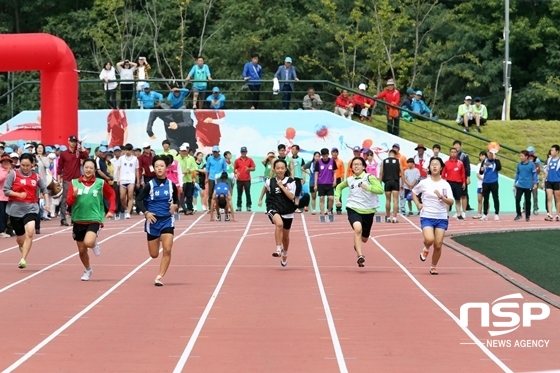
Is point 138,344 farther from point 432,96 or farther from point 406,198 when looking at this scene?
point 432,96

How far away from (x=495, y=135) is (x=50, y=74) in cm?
1411

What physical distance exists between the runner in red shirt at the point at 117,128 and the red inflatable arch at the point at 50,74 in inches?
139

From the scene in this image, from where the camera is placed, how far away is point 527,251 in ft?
70.5

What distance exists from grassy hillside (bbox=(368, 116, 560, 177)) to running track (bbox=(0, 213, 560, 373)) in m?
13.3

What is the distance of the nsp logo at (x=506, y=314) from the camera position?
13445 mm

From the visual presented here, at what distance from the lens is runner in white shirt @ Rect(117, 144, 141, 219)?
2959 centimetres

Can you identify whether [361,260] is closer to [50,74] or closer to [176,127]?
[50,74]

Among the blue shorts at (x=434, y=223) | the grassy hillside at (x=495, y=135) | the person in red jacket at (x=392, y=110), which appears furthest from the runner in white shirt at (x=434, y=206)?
the person in red jacket at (x=392, y=110)

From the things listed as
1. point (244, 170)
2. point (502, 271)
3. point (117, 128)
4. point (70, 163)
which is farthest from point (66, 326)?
point (117, 128)

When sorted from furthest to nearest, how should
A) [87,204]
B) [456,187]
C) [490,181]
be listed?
[490,181]
[456,187]
[87,204]

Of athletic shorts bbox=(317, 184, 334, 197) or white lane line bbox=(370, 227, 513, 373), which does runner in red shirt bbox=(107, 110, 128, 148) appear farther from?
white lane line bbox=(370, 227, 513, 373)

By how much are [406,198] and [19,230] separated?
1397 cm

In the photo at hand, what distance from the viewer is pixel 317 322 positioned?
44.8 feet

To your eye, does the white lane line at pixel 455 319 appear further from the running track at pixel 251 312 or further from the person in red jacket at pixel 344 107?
the person in red jacket at pixel 344 107
